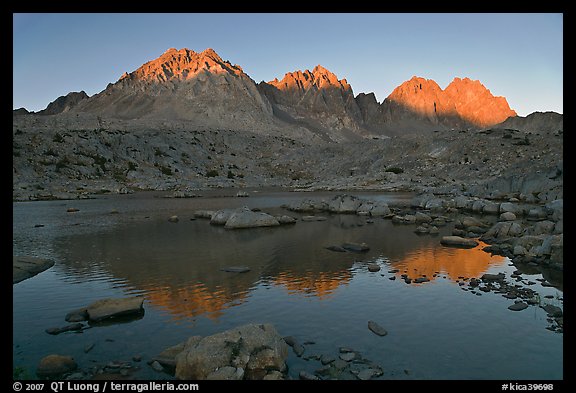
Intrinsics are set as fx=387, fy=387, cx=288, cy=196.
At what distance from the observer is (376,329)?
13.4 metres

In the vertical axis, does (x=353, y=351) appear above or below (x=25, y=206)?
below

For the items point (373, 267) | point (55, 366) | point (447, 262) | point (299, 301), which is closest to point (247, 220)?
point (373, 267)

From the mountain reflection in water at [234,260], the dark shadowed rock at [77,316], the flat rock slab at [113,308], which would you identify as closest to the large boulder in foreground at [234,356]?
the mountain reflection in water at [234,260]

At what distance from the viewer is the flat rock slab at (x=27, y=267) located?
20.4 metres

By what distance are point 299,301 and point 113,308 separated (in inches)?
294

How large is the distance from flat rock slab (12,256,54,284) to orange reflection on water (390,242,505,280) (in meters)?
20.0

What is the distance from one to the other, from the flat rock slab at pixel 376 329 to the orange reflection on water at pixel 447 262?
733 cm

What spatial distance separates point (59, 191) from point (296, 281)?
69706 mm

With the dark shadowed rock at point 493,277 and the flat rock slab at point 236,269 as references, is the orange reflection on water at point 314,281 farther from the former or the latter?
the dark shadowed rock at point 493,277

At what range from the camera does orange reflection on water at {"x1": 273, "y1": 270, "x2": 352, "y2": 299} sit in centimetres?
1805

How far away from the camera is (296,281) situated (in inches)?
777

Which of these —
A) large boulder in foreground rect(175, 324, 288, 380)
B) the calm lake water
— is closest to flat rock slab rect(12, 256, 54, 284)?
the calm lake water
